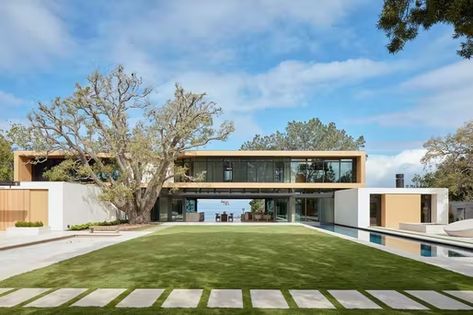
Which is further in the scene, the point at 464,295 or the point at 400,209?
the point at 400,209

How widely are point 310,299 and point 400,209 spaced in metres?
23.0

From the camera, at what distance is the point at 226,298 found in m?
Result: 6.81

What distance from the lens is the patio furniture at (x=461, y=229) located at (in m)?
19.9

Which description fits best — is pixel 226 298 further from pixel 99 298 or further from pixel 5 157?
pixel 5 157

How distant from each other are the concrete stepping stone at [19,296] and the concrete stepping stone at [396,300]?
5.36 meters

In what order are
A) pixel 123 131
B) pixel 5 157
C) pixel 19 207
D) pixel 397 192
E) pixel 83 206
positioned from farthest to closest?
pixel 5 157
pixel 397 192
pixel 123 131
pixel 83 206
pixel 19 207

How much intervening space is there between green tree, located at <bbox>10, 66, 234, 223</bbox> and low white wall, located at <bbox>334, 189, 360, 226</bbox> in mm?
9230

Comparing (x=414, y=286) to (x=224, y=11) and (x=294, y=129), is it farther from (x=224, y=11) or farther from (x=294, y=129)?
(x=294, y=129)

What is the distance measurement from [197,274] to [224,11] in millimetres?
7955

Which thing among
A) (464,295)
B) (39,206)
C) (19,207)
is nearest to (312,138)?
(39,206)

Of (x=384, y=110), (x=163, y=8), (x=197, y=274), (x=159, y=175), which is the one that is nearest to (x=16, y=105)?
(x=159, y=175)

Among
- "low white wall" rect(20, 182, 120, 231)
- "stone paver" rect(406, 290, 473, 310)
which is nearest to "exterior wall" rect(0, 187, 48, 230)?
"low white wall" rect(20, 182, 120, 231)

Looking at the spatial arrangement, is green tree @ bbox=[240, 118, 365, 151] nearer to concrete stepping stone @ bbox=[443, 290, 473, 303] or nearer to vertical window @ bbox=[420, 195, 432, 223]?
vertical window @ bbox=[420, 195, 432, 223]

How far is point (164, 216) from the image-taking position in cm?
3778
